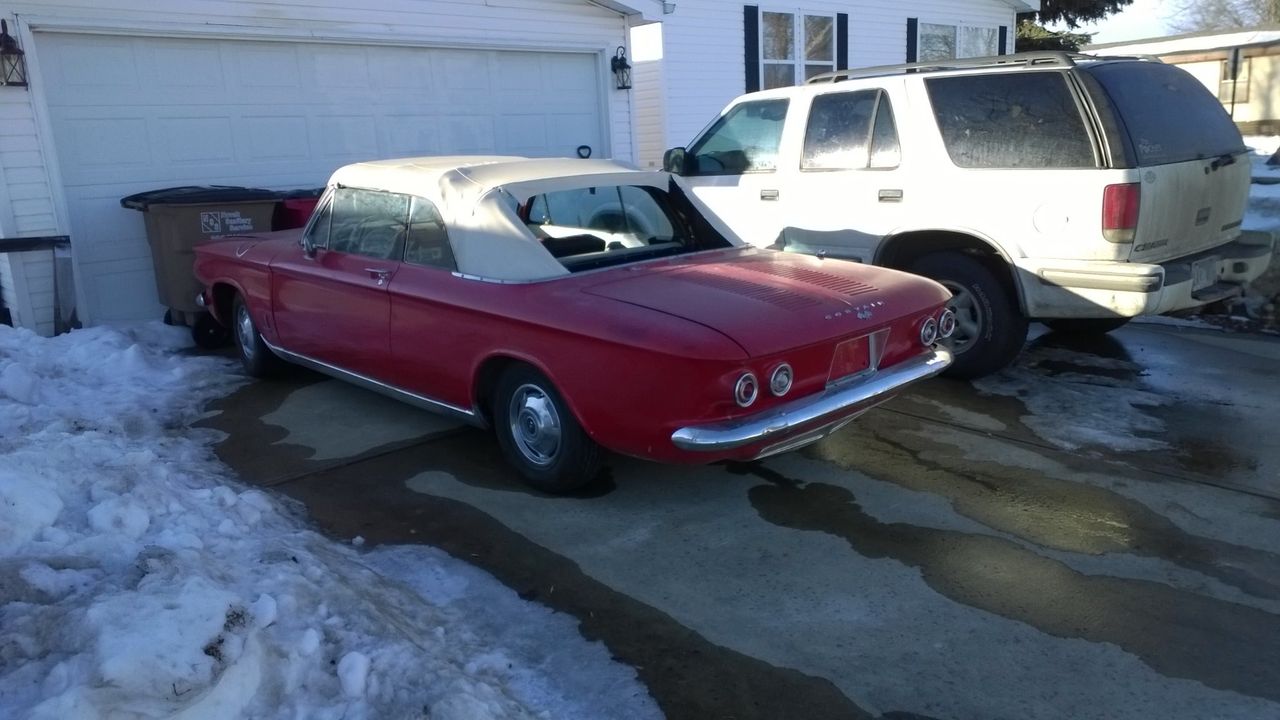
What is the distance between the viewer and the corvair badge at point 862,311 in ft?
14.0

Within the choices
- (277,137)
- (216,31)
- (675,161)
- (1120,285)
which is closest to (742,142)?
(675,161)

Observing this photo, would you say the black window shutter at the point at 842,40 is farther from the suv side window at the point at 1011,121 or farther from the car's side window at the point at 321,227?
the car's side window at the point at 321,227

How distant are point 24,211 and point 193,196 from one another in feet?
4.13

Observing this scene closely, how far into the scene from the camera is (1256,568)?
387 cm

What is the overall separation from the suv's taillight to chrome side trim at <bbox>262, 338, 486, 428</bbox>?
12.1 feet

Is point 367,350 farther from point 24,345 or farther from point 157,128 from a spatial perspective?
point 157,128

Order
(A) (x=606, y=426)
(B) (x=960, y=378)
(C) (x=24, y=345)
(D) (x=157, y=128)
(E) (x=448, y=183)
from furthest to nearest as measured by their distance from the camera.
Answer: (D) (x=157, y=128), (C) (x=24, y=345), (B) (x=960, y=378), (E) (x=448, y=183), (A) (x=606, y=426)

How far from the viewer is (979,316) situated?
638 cm

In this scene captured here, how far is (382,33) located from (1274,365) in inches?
317

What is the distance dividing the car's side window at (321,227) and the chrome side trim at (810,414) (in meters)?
3.02

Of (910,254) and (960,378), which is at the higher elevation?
(910,254)

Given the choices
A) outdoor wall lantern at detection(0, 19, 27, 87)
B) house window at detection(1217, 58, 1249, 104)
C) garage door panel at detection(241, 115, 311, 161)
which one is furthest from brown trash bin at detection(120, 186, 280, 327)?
house window at detection(1217, 58, 1249, 104)

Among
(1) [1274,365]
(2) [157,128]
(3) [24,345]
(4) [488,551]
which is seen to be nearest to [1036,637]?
(4) [488,551]

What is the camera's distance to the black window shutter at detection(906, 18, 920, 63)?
17359 millimetres
